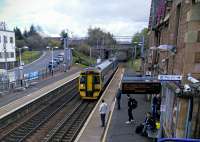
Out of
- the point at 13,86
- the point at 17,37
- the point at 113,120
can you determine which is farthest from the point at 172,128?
the point at 17,37

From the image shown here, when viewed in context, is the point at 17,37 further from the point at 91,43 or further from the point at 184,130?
the point at 184,130

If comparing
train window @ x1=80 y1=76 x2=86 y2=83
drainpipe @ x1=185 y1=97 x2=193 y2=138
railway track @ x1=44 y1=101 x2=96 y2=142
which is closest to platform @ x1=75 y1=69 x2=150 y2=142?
railway track @ x1=44 y1=101 x2=96 y2=142

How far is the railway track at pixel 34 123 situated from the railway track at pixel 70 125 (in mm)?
1226

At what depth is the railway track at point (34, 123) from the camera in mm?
14347

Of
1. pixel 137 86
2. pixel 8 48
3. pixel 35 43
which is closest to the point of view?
pixel 137 86

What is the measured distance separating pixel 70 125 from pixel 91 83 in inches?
283

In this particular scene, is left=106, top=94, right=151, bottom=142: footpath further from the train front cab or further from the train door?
the train door

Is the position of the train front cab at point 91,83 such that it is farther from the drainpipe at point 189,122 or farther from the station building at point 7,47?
the station building at point 7,47

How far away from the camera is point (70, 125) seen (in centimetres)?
1678

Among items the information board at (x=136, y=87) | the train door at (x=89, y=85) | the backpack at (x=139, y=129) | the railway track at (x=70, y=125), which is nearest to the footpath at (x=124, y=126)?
the backpack at (x=139, y=129)

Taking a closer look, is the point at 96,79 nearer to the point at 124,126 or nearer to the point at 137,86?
the point at 124,126

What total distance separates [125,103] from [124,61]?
61.8 meters

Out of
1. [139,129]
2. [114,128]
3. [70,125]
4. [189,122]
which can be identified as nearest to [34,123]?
[70,125]

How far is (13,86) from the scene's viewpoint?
90.1ft
